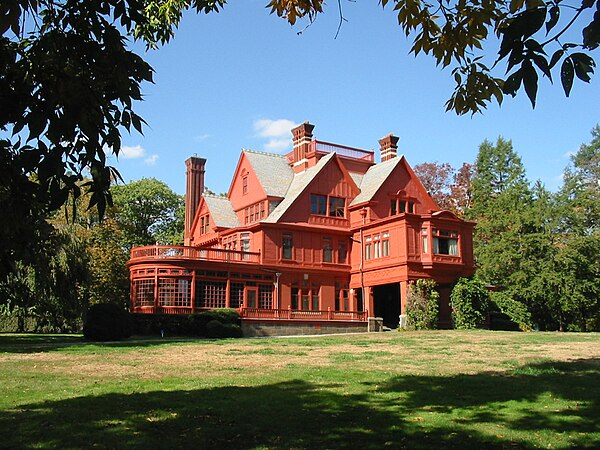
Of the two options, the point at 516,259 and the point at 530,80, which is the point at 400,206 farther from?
the point at 530,80

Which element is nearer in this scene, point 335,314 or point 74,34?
point 74,34

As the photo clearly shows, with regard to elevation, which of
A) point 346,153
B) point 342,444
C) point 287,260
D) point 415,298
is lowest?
point 342,444

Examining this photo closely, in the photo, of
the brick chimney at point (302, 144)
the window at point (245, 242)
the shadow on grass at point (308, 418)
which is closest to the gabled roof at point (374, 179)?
→ the brick chimney at point (302, 144)

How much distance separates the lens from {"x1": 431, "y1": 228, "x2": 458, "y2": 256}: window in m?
37.3

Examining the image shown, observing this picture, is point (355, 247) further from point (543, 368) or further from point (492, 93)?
A: point (492, 93)

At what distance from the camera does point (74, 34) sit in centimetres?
471

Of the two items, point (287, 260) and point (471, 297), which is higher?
point (287, 260)

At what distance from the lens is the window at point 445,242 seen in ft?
122

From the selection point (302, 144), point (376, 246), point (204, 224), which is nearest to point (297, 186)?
point (302, 144)

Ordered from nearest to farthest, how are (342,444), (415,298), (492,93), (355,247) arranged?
(492,93)
(342,444)
(415,298)
(355,247)

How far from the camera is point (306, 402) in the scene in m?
9.19

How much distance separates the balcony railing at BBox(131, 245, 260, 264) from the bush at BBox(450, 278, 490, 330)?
41.6 ft

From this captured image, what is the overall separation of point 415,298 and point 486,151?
26513 millimetres

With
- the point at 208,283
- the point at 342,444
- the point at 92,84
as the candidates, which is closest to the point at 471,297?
the point at 208,283
